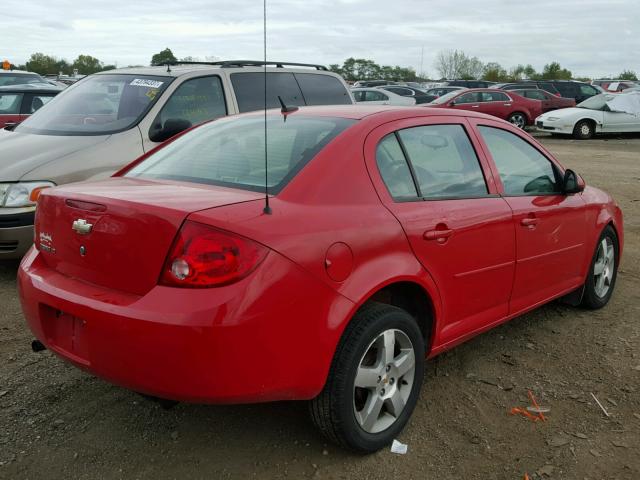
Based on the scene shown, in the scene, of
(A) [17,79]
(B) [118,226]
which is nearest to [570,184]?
(B) [118,226]

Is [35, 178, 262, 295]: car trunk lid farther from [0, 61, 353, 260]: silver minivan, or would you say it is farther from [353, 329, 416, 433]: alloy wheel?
[0, 61, 353, 260]: silver minivan

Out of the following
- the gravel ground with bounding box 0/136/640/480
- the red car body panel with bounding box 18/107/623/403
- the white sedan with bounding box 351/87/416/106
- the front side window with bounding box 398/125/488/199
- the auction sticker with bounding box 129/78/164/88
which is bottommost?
the gravel ground with bounding box 0/136/640/480

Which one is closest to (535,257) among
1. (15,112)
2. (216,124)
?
(216,124)

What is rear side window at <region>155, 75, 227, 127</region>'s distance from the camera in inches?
245

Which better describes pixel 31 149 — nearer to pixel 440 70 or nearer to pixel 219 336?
pixel 219 336

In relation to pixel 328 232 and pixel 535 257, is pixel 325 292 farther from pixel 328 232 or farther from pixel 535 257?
pixel 535 257

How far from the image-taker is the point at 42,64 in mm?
68812

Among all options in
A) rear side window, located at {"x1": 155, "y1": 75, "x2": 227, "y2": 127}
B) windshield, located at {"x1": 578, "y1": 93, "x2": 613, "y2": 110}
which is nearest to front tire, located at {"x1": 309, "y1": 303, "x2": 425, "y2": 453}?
rear side window, located at {"x1": 155, "y1": 75, "x2": 227, "y2": 127}

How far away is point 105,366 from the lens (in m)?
2.57

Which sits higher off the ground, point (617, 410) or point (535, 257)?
point (535, 257)

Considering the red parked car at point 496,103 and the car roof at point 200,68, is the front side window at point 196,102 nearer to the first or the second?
the car roof at point 200,68

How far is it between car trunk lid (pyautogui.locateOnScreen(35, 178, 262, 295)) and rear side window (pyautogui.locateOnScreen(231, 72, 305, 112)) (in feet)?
13.0

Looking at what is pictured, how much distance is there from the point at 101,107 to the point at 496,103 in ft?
57.8

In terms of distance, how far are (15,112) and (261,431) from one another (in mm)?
8571
